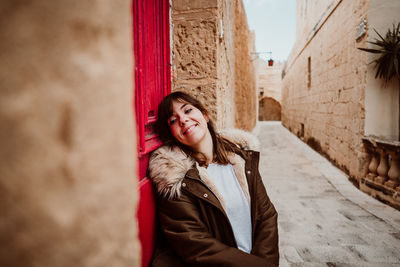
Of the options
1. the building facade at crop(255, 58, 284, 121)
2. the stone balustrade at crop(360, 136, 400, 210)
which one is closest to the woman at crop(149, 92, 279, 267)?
the stone balustrade at crop(360, 136, 400, 210)

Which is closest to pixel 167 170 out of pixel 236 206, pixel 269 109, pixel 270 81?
pixel 236 206

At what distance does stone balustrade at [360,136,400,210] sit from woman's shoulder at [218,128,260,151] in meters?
2.76

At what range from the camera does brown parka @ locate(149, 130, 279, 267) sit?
1.06 metres

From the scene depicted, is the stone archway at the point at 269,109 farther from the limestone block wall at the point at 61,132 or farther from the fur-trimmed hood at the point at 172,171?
the limestone block wall at the point at 61,132

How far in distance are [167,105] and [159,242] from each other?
2.57 ft

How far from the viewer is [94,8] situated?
309 mm

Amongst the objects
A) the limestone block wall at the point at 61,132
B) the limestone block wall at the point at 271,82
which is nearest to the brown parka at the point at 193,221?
the limestone block wall at the point at 61,132

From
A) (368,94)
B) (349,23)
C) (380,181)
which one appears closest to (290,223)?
(380,181)

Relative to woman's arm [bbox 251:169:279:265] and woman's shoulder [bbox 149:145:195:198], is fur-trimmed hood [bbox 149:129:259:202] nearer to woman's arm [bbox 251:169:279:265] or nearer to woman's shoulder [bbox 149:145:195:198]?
woman's shoulder [bbox 149:145:195:198]

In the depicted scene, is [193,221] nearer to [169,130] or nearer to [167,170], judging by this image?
[167,170]

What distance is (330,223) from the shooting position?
2.70 meters

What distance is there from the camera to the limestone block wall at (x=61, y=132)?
0.25 metres

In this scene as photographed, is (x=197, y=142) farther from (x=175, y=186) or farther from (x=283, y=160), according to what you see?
(x=283, y=160)

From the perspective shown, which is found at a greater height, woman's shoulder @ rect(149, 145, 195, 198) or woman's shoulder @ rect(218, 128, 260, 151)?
woman's shoulder @ rect(218, 128, 260, 151)
